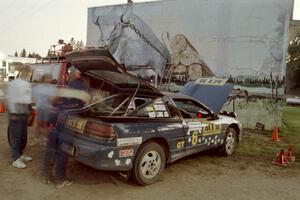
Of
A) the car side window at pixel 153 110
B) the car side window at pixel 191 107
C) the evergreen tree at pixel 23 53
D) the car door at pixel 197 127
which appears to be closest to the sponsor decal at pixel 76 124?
the car side window at pixel 153 110

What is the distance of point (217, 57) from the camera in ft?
39.3

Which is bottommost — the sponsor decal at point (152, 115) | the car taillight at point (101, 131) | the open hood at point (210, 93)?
the car taillight at point (101, 131)

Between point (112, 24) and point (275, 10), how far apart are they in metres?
7.17

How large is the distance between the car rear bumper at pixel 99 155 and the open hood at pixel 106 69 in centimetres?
110

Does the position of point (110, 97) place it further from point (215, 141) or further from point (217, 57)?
point (217, 57)

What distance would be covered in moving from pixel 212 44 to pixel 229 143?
6078 millimetres

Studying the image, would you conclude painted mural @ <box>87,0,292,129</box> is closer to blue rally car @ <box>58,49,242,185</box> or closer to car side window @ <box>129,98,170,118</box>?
blue rally car @ <box>58,49,242,185</box>

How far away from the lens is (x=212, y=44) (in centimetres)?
1204

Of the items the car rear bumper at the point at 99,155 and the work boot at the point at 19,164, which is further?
the work boot at the point at 19,164

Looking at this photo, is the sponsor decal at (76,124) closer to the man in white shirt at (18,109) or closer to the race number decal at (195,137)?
the man in white shirt at (18,109)

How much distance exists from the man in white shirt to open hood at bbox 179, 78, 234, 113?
14.3 ft

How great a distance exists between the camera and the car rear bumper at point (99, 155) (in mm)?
4359

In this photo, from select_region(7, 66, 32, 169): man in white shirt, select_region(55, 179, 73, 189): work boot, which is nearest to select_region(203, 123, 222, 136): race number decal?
select_region(55, 179, 73, 189): work boot

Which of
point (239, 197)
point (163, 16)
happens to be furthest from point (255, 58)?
point (239, 197)
